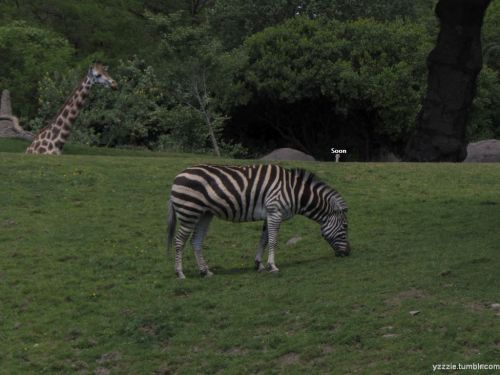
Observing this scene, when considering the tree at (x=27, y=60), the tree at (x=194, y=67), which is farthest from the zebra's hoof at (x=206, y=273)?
the tree at (x=27, y=60)

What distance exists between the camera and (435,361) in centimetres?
1054

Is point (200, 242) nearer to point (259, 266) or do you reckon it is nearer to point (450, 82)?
point (259, 266)

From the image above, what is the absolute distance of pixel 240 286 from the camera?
1466cm

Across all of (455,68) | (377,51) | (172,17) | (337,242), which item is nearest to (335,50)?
(377,51)

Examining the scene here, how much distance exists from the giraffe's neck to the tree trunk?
348 inches

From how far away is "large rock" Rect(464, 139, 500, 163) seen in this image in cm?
3178

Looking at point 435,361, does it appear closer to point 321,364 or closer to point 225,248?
point 321,364

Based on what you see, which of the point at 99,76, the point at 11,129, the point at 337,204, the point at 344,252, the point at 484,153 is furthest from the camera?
the point at 484,153

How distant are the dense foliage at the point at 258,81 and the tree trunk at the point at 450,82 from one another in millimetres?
12099

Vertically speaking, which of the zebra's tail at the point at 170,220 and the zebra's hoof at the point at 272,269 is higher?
the zebra's tail at the point at 170,220

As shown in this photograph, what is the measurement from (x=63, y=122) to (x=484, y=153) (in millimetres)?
13392

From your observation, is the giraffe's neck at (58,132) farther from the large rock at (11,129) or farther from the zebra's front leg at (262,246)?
the zebra's front leg at (262,246)

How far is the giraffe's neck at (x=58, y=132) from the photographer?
26219 mm

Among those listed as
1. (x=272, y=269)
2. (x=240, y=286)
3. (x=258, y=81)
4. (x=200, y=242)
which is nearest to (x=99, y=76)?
(x=200, y=242)
